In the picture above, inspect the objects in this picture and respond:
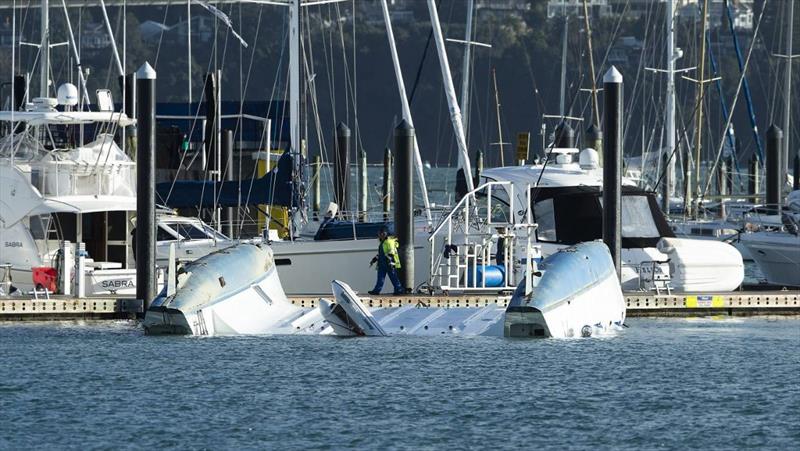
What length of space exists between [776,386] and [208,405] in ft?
25.8

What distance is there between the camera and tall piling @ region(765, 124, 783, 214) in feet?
155

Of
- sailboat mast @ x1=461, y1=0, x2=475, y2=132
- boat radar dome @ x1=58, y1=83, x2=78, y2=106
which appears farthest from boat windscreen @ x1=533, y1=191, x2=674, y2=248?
sailboat mast @ x1=461, y1=0, x2=475, y2=132

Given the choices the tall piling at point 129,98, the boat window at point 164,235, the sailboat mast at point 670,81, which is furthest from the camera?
the sailboat mast at point 670,81

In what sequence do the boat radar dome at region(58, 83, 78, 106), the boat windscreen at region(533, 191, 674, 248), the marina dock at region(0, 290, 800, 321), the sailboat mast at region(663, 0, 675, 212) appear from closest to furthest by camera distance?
the marina dock at region(0, 290, 800, 321) < the boat radar dome at region(58, 83, 78, 106) < the boat windscreen at region(533, 191, 674, 248) < the sailboat mast at region(663, 0, 675, 212)

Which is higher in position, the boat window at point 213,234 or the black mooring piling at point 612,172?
the black mooring piling at point 612,172

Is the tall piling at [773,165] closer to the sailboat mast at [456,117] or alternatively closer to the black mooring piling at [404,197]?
the sailboat mast at [456,117]

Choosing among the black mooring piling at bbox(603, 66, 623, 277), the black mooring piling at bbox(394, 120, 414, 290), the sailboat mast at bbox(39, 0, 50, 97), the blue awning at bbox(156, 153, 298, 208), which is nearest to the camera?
the black mooring piling at bbox(603, 66, 623, 277)

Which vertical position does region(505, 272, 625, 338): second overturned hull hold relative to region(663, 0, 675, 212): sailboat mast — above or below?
below

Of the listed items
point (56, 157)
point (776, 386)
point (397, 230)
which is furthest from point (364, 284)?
point (776, 386)

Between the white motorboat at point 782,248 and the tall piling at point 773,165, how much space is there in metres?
6.64

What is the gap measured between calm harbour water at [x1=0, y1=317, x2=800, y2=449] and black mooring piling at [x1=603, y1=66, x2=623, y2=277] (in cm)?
160

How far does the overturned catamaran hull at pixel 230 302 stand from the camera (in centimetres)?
2831

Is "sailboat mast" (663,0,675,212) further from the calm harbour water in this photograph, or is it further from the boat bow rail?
the calm harbour water

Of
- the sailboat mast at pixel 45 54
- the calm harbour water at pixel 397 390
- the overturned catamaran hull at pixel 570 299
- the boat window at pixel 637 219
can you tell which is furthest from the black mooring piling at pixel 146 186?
the boat window at pixel 637 219
